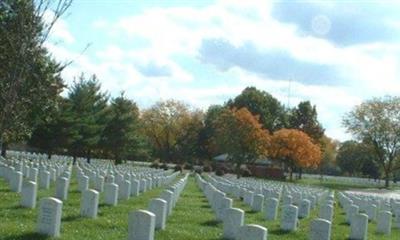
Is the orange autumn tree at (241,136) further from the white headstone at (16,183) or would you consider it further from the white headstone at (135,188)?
the white headstone at (16,183)

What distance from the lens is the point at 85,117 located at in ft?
182

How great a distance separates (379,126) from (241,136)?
775 inches

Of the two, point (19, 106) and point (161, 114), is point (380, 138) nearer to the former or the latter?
point (161, 114)

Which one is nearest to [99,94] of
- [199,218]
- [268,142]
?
[268,142]

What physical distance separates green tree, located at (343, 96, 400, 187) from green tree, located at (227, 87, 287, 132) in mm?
13586

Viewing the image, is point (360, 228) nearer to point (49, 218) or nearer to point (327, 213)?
point (327, 213)

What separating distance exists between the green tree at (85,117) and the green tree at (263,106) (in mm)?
33003

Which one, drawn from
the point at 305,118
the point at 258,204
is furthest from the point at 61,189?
the point at 305,118

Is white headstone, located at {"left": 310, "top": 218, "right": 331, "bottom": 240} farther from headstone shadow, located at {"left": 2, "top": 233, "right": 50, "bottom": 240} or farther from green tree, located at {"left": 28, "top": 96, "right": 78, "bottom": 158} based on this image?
green tree, located at {"left": 28, "top": 96, "right": 78, "bottom": 158}

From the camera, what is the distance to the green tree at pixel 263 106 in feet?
297

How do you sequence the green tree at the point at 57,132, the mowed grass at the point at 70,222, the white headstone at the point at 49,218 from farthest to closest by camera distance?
the green tree at the point at 57,132
the mowed grass at the point at 70,222
the white headstone at the point at 49,218

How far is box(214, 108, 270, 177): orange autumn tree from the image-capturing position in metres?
69.1

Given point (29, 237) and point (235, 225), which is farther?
point (235, 225)

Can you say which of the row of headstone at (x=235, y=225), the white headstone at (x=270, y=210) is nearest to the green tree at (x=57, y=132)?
the white headstone at (x=270, y=210)
